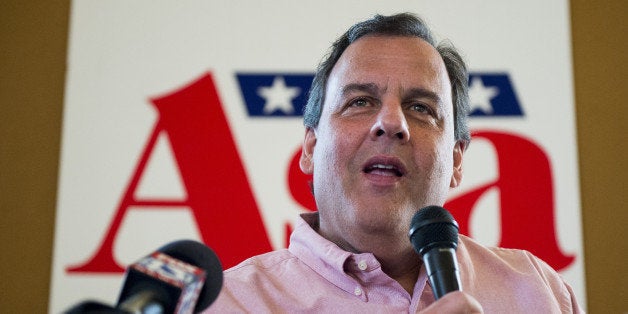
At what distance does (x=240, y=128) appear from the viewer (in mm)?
2502

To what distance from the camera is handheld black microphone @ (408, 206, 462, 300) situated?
945 millimetres

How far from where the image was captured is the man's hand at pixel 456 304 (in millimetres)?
858

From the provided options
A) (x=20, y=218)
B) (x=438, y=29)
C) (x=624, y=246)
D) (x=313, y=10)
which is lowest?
(x=624, y=246)

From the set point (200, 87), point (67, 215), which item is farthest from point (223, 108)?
point (67, 215)

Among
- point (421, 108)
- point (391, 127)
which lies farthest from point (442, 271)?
point (421, 108)

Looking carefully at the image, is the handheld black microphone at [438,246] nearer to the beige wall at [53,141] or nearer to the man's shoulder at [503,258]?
the man's shoulder at [503,258]

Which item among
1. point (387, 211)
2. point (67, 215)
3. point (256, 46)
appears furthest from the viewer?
point (256, 46)

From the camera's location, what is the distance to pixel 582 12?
9.09 feet

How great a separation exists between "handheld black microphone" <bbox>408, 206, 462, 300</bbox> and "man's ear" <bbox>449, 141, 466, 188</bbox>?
25.3 inches

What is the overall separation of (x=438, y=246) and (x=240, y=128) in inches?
62.8

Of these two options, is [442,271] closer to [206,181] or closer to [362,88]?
[362,88]

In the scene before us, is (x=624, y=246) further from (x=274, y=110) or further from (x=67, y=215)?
(x=67, y=215)

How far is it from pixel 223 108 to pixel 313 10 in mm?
556

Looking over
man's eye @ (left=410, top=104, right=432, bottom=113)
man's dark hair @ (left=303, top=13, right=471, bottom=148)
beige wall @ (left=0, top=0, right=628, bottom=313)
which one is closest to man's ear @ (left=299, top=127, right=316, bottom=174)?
man's dark hair @ (left=303, top=13, right=471, bottom=148)
